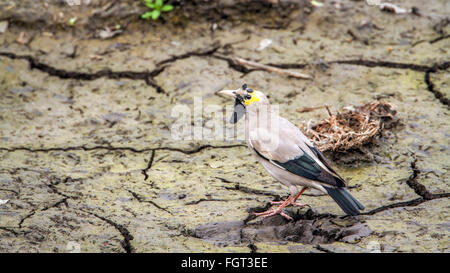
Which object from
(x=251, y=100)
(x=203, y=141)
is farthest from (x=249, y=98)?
(x=203, y=141)

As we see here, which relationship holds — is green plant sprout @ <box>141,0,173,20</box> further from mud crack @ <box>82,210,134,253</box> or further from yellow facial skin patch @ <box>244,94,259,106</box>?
mud crack @ <box>82,210,134,253</box>

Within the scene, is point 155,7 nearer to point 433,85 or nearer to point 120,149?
point 120,149

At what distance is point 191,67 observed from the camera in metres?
6.54

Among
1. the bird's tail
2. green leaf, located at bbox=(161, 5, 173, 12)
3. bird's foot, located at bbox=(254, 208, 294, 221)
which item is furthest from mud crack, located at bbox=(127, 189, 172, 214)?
green leaf, located at bbox=(161, 5, 173, 12)

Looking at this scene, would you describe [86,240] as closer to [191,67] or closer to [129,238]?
[129,238]

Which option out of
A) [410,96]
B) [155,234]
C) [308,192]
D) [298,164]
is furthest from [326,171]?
[410,96]

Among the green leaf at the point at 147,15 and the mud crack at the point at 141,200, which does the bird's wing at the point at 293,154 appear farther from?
the green leaf at the point at 147,15

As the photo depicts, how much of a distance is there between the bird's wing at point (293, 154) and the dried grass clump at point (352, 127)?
63cm

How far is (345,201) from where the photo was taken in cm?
391

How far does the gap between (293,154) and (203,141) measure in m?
1.48

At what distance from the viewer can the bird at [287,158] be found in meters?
3.97

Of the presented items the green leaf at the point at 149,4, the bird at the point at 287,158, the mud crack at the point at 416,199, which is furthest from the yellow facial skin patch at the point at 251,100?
the green leaf at the point at 149,4

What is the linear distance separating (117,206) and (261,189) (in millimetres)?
1238

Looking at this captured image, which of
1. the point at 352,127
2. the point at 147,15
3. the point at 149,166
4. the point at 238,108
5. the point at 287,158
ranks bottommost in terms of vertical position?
the point at 149,166
